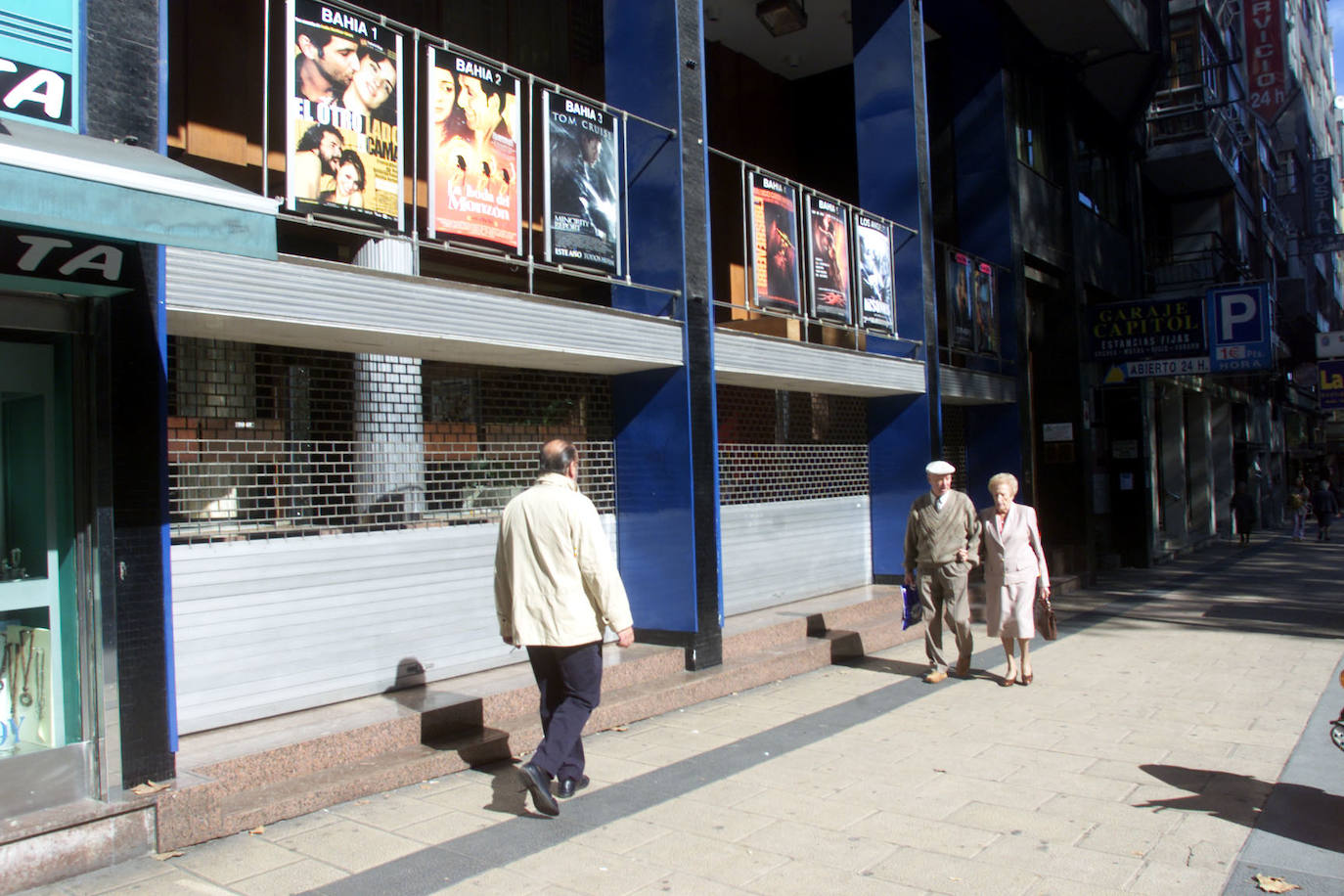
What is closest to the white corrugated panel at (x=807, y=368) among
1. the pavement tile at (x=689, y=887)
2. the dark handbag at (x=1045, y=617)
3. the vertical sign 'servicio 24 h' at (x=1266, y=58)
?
the dark handbag at (x=1045, y=617)

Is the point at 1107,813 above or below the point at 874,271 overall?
below

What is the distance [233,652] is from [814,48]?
12067mm

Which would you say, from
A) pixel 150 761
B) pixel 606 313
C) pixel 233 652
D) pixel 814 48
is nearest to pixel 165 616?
pixel 150 761

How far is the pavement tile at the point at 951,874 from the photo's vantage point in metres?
3.93

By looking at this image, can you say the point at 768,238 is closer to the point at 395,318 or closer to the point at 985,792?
the point at 395,318

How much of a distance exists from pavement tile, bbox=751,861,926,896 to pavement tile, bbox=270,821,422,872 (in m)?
1.60

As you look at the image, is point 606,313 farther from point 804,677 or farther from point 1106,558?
point 1106,558

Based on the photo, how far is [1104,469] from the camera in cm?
1727

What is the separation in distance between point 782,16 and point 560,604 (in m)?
9.34

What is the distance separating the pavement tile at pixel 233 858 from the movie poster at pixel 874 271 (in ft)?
27.6

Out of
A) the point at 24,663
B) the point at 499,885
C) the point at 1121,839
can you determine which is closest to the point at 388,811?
the point at 499,885

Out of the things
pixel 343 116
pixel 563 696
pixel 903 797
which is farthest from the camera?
pixel 343 116

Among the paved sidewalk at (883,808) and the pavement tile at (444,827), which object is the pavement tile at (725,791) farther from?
the pavement tile at (444,827)

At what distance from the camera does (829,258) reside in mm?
10531
